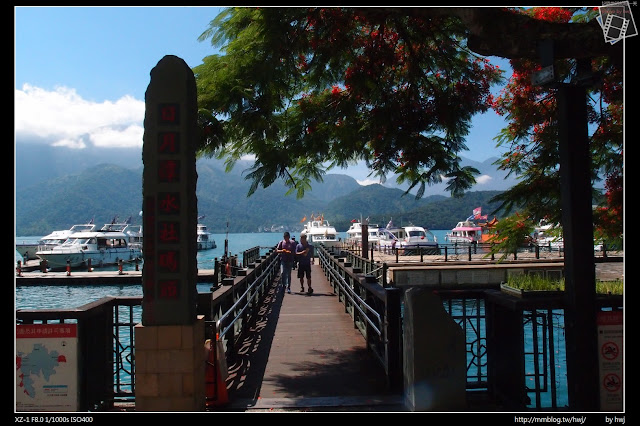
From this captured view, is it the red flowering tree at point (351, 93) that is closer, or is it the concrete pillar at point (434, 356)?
the concrete pillar at point (434, 356)

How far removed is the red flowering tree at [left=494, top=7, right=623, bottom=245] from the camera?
234 inches

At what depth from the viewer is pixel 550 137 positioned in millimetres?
6590

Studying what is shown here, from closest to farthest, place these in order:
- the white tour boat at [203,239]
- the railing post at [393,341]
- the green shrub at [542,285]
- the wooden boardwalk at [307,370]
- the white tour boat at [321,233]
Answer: the green shrub at [542,285] → the wooden boardwalk at [307,370] → the railing post at [393,341] → the white tour boat at [321,233] → the white tour boat at [203,239]

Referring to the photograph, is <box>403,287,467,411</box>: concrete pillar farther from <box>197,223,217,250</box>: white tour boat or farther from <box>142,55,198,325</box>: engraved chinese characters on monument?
<box>197,223,217,250</box>: white tour boat

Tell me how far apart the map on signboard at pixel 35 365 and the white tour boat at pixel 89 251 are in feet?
134

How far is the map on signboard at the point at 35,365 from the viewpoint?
5.07 metres

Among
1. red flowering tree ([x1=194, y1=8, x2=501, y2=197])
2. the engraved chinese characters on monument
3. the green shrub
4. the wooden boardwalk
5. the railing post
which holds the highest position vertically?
red flowering tree ([x1=194, y1=8, x2=501, y2=197])

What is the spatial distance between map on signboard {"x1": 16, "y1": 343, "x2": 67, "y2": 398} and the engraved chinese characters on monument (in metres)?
1.00

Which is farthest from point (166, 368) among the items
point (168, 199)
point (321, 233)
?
point (321, 233)

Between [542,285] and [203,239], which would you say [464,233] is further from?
[542,285]

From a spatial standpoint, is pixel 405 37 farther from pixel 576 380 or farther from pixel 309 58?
pixel 576 380

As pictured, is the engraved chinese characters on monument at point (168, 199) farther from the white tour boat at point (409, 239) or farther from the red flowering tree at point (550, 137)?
the white tour boat at point (409, 239)

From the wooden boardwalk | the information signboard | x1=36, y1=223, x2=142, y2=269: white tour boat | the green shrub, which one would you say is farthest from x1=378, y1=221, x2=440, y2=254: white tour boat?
the information signboard

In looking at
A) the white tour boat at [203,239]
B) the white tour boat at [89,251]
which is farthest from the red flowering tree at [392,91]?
the white tour boat at [203,239]
